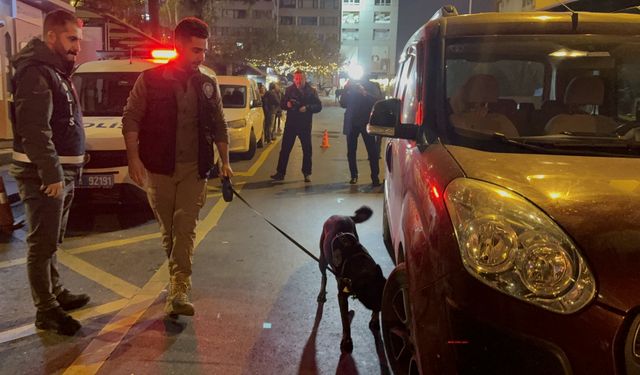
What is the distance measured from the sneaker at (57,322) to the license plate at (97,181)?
120 inches

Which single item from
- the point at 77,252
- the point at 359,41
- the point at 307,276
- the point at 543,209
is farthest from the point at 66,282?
the point at 359,41

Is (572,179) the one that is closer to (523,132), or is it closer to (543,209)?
(543,209)

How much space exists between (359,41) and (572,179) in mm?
109988

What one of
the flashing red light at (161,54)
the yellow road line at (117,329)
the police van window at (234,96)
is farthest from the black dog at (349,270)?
the police van window at (234,96)

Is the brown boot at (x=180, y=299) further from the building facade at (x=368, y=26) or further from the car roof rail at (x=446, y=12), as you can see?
the building facade at (x=368, y=26)

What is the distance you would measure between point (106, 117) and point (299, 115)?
3.22 m

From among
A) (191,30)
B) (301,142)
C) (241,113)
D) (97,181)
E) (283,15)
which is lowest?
(97,181)

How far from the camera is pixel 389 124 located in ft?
11.4

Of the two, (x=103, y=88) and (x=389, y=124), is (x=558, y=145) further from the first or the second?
(x=103, y=88)

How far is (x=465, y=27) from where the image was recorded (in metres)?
3.22

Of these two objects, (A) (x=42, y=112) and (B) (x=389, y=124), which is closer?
(A) (x=42, y=112)

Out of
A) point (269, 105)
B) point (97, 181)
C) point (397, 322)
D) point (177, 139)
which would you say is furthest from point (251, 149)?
point (397, 322)

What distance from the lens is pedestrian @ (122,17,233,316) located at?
380 cm

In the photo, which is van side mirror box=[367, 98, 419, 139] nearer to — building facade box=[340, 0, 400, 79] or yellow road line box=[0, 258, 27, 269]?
yellow road line box=[0, 258, 27, 269]
